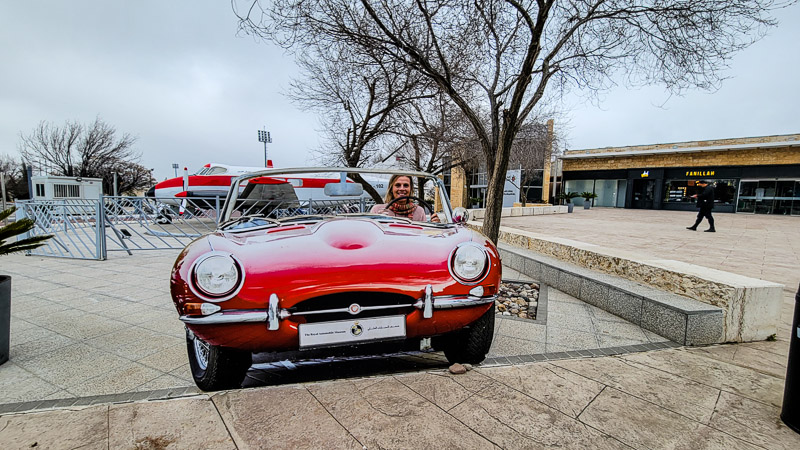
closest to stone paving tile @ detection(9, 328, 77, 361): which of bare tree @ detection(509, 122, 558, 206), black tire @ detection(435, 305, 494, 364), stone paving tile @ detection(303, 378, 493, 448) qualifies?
stone paving tile @ detection(303, 378, 493, 448)

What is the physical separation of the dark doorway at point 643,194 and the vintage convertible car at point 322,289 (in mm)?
34337

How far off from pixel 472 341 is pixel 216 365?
4.98 feet

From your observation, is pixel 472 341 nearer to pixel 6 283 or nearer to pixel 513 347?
pixel 513 347

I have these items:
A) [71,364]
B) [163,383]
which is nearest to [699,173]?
[163,383]

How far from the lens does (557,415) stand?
187 centimetres

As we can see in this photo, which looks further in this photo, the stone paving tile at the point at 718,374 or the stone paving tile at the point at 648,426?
the stone paving tile at the point at 718,374

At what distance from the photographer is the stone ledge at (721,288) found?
2.95m

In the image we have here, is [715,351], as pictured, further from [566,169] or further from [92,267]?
[566,169]

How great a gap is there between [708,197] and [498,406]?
1355 cm

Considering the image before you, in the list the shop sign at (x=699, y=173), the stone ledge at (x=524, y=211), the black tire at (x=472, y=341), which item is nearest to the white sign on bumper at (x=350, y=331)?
the black tire at (x=472, y=341)

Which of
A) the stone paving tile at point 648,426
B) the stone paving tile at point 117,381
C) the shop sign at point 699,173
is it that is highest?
the shop sign at point 699,173

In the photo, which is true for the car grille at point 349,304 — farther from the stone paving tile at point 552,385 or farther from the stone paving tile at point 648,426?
the stone paving tile at point 648,426

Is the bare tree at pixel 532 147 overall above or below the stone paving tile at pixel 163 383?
above

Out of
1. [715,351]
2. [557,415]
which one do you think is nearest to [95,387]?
[557,415]
